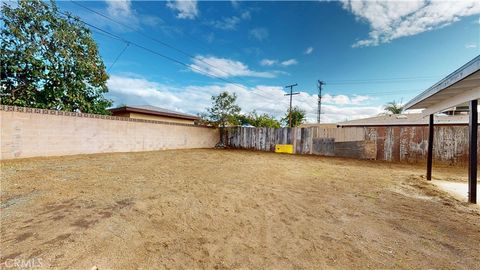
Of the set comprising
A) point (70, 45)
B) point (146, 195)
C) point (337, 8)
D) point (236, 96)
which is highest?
point (337, 8)

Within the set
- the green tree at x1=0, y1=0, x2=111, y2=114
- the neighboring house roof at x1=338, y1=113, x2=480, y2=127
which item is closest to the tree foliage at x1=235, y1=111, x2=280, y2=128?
the neighboring house roof at x1=338, y1=113, x2=480, y2=127

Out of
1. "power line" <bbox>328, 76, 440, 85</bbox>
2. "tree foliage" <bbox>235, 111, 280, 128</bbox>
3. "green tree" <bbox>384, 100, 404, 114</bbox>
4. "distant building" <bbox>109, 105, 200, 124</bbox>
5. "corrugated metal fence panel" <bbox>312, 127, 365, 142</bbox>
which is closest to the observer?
"corrugated metal fence panel" <bbox>312, 127, 365, 142</bbox>

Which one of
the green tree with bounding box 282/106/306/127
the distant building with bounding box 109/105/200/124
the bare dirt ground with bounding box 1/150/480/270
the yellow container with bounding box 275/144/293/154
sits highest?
the green tree with bounding box 282/106/306/127

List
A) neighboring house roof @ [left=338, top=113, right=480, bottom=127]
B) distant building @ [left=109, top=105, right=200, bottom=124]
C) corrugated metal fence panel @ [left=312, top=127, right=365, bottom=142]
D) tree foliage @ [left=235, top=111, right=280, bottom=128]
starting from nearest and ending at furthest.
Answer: corrugated metal fence panel @ [left=312, top=127, right=365, bottom=142] → neighboring house roof @ [left=338, top=113, right=480, bottom=127] → distant building @ [left=109, top=105, right=200, bottom=124] → tree foliage @ [left=235, top=111, right=280, bottom=128]

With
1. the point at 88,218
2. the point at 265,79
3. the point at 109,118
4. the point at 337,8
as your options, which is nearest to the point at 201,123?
the point at 109,118

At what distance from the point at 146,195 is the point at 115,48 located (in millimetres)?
10122

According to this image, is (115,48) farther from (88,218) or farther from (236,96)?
(88,218)

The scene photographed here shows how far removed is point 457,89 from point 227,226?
15.9 feet

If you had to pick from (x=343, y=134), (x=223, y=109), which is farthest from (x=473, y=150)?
(x=223, y=109)

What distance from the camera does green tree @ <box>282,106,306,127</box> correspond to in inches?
1035

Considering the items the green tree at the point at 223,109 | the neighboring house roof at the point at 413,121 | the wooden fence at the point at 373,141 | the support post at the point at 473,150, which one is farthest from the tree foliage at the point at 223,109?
the support post at the point at 473,150

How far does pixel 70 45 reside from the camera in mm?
8328

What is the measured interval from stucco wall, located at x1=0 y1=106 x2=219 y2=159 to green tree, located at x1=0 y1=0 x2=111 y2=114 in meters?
2.03

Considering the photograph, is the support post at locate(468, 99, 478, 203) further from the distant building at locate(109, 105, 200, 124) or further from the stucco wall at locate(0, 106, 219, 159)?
the distant building at locate(109, 105, 200, 124)
